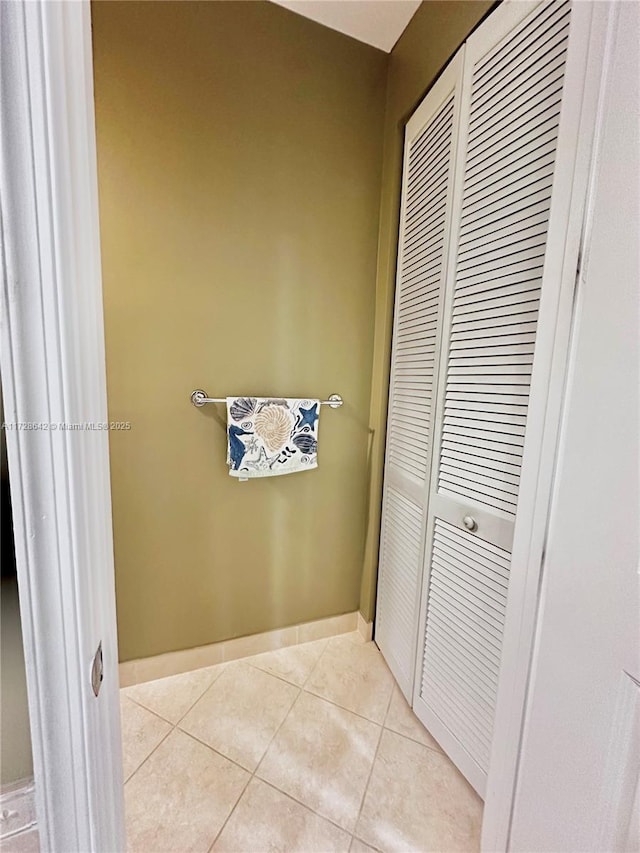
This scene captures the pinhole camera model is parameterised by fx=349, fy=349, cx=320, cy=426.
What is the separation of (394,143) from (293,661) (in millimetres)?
2309

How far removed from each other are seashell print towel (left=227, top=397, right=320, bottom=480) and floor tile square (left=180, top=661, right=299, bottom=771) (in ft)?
2.95

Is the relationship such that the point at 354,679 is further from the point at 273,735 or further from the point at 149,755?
the point at 149,755

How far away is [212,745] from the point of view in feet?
4.03

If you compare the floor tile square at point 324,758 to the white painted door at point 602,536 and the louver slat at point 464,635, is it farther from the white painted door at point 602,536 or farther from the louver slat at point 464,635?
A: the white painted door at point 602,536

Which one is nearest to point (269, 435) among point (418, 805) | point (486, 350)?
point (486, 350)

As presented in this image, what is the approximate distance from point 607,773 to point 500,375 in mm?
805

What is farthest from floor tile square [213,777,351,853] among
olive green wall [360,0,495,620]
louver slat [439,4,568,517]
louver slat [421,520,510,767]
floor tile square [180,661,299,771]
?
louver slat [439,4,568,517]

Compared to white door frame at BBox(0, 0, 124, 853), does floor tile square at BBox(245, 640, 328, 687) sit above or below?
below

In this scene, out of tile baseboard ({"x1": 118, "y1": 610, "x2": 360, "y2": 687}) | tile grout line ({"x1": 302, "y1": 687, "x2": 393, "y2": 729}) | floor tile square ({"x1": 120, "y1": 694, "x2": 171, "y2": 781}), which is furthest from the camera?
tile baseboard ({"x1": 118, "y1": 610, "x2": 360, "y2": 687})

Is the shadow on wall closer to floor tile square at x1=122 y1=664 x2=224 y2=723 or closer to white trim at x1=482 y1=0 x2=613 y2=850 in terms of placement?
white trim at x1=482 y1=0 x2=613 y2=850

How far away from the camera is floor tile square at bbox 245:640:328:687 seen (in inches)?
60.9

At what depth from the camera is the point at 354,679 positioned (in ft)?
5.00

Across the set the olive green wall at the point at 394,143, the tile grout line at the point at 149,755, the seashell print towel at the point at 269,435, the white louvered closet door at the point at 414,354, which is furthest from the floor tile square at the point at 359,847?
the seashell print towel at the point at 269,435

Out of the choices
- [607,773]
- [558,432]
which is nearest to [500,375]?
[558,432]
